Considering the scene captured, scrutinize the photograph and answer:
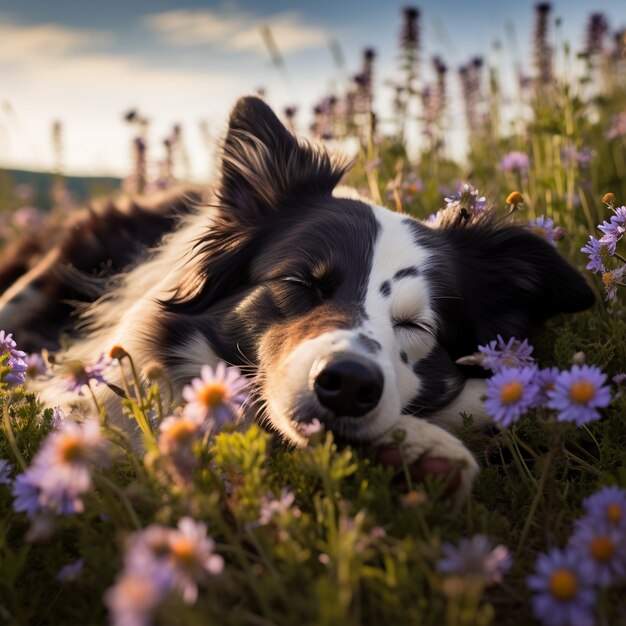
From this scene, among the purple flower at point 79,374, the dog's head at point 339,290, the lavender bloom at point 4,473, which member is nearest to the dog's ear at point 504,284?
the dog's head at point 339,290

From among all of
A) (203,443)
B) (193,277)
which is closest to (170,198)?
(193,277)

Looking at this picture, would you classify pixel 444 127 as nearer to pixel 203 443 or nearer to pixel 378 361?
pixel 378 361

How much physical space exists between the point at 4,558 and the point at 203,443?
59 centimetres

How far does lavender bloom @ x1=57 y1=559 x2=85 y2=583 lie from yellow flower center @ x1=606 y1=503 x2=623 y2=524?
1227 mm

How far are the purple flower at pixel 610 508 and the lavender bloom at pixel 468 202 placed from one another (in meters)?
2.01

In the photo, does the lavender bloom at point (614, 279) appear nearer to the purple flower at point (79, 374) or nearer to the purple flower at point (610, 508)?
the purple flower at point (610, 508)

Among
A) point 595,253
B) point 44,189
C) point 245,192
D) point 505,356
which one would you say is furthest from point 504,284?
point 44,189

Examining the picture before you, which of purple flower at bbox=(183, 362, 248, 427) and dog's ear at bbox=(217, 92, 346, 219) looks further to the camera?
dog's ear at bbox=(217, 92, 346, 219)

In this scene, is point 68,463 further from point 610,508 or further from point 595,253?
point 595,253

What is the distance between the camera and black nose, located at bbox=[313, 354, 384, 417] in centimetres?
217

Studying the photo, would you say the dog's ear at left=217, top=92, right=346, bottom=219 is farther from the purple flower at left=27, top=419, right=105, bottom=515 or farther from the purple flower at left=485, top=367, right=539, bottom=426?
the purple flower at left=27, top=419, right=105, bottom=515

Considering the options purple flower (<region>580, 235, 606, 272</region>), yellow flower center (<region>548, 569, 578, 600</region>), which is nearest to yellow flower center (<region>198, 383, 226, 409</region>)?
yellow flower center (<region>548, 569, 578, 600</region>)

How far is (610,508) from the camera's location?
4.85ft

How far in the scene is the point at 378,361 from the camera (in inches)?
90.3
